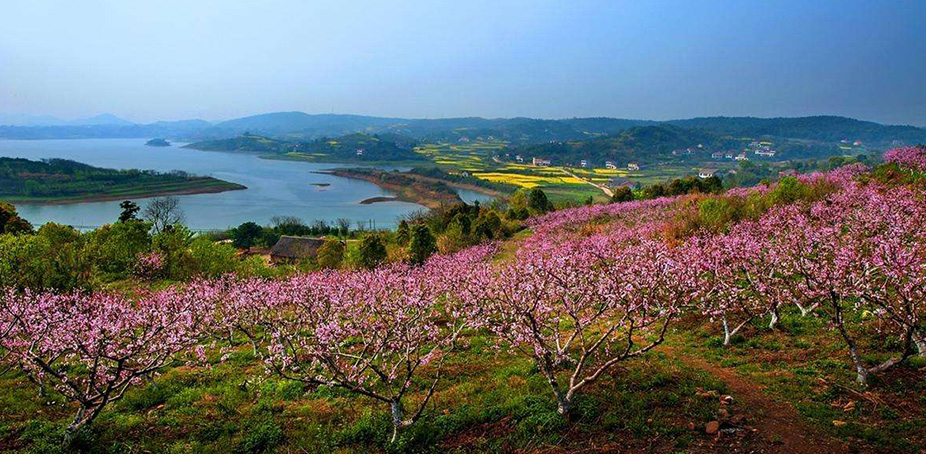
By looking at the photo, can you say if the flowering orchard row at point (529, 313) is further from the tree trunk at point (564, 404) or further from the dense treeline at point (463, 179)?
the dense treeline at point (463, 179)

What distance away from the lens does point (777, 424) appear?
26.2 feet

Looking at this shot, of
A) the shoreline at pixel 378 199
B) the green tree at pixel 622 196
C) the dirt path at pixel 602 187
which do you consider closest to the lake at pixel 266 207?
the shoreline at pixel 378 199

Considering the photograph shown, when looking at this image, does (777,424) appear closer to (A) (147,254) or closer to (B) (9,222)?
(A) (147,254)

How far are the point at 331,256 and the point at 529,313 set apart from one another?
29.2 meters

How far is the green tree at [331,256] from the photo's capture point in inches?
1364

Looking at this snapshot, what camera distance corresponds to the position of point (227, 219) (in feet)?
327

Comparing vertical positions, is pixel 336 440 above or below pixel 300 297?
below

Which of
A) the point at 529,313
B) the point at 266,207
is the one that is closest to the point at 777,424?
the point at 529,313

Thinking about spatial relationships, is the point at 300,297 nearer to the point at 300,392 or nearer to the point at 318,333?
the point at 300,392

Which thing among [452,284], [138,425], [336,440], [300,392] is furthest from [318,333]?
[452,284]

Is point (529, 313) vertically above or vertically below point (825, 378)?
above

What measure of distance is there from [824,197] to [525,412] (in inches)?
926

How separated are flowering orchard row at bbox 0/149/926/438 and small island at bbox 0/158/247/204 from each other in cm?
13080

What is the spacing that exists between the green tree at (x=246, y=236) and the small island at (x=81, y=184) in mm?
69234
